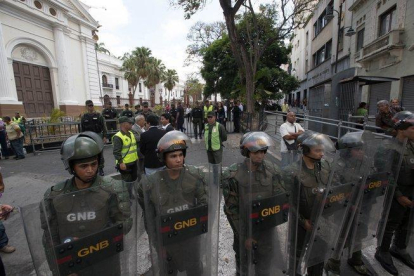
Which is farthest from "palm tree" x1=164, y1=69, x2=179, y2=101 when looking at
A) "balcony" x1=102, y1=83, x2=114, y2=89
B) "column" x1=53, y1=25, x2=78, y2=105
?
"column" x1=53, y1=25, x2=78, y2=105

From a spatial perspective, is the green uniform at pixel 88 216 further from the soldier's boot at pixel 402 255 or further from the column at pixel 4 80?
the column at pixel 4 80

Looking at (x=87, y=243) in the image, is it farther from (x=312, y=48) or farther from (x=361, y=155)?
(x=312, y=48)

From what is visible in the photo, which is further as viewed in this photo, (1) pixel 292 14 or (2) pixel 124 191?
(1) pixel 292 14

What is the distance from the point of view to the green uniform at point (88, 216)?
4.25 ft

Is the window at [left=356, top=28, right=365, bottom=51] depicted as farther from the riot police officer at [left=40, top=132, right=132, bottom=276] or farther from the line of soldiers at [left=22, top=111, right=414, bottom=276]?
the riot police officer at [left=40, top=132, right=132, bottom=276]

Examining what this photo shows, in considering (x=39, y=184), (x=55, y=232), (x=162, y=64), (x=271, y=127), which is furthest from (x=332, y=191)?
(x=162, y=64)

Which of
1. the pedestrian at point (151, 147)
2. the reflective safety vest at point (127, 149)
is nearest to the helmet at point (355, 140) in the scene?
the pedestrian at point (151, 147)

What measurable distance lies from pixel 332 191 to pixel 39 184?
6.31 metres

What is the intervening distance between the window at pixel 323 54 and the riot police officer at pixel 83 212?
82.0ft

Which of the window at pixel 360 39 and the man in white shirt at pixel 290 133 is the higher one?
the window at pixel 360 39

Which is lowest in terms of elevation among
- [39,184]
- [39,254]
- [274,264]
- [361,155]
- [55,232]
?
[39,184]

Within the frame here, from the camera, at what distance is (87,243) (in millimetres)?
1294

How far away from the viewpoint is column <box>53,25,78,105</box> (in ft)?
56.3

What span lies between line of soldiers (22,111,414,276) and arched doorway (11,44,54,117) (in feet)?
60.0
